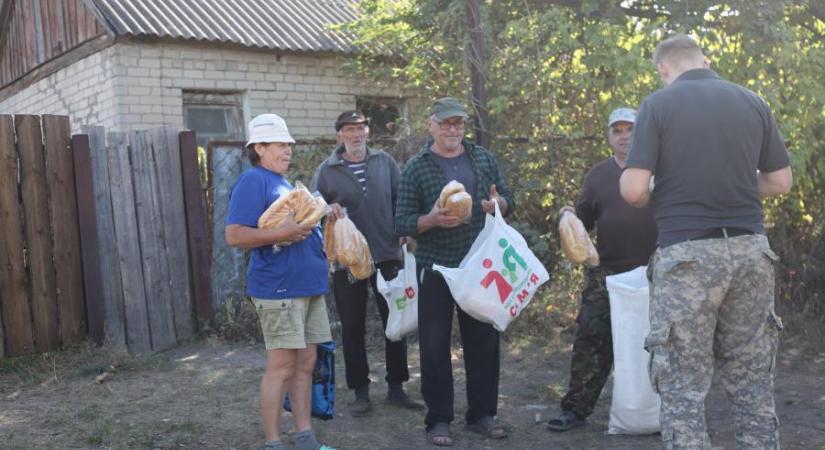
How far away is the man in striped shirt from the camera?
544 cm

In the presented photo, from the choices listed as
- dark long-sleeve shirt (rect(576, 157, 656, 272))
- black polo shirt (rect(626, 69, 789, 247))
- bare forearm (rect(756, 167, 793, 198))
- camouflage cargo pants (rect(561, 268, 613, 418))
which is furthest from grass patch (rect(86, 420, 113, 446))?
bare forearm (rect(756, 167, 793, 198))

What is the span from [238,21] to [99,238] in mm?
5128

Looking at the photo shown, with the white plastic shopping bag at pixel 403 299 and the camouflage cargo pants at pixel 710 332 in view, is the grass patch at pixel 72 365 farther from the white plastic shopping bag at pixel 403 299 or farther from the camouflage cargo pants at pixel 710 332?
the camouflage cargo pants at pixel 710 332

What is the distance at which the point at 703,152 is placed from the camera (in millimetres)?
3439

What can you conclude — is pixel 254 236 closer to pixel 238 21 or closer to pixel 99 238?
pixel 99 238

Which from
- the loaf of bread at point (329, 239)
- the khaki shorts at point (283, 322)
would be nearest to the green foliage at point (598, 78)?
the loaf of bread at point (329, 239)

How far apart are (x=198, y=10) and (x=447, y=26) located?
4.72 meters

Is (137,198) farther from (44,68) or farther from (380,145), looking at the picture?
(44,68)

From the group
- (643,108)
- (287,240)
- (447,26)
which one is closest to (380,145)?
(447,26)

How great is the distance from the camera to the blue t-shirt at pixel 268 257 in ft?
13.7

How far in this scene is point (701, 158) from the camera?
344 centimetres

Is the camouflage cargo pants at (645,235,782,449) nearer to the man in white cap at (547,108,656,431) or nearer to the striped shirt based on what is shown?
the man in white cap at (547,108,656,431)

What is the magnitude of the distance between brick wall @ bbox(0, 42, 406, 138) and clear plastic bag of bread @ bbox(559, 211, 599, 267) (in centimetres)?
706

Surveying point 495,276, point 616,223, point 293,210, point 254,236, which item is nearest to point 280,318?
point 254,236
